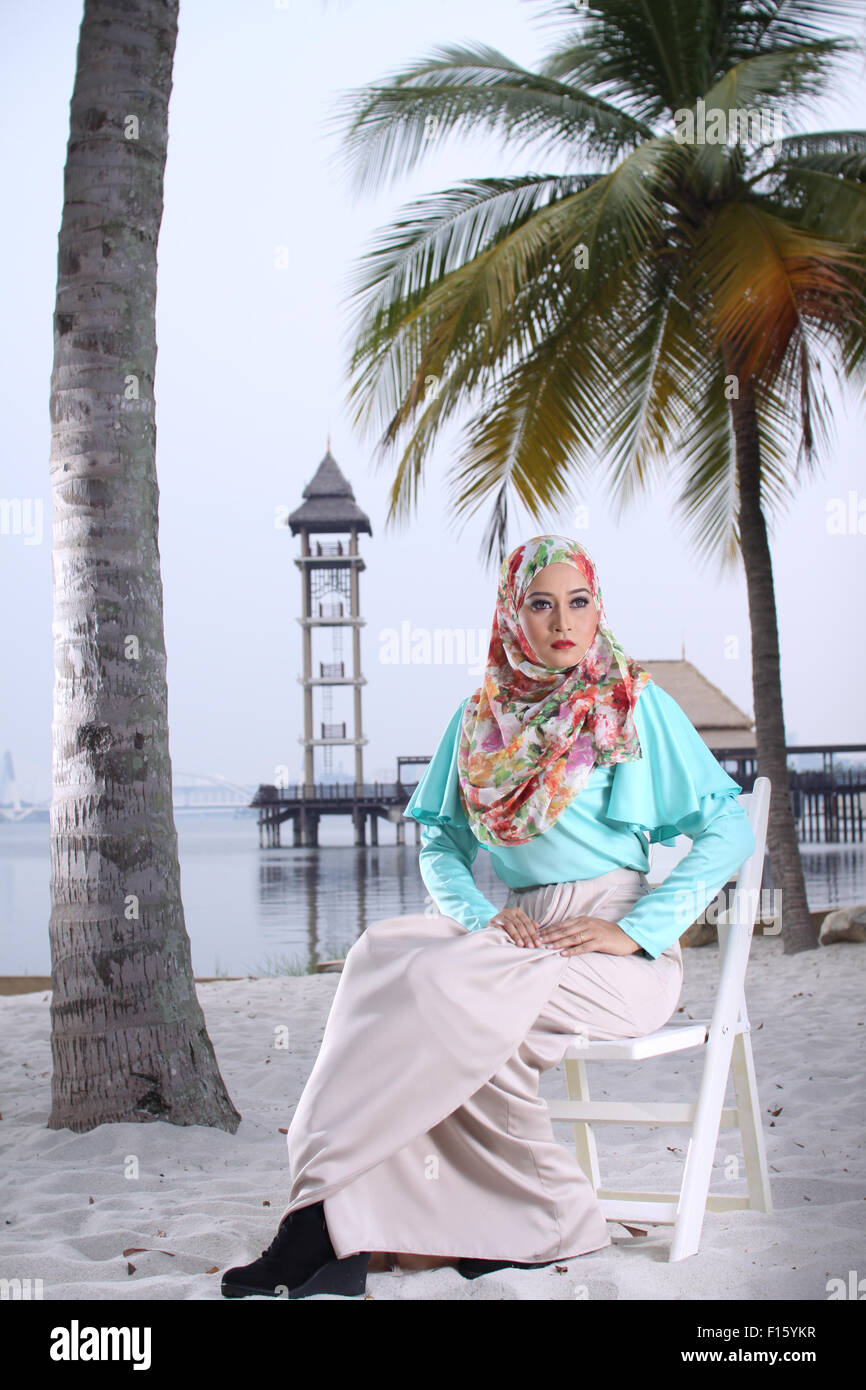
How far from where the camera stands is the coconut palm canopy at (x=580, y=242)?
22.5 feet

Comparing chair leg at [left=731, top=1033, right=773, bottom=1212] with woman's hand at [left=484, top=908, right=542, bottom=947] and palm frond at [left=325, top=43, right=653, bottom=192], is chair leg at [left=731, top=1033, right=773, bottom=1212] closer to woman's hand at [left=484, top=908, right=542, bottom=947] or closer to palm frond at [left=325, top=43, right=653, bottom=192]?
woman's hand at [left=484, top=908, right=542, bottom=947]

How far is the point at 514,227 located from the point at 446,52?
1.24 metres

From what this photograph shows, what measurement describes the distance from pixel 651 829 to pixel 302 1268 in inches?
43.2

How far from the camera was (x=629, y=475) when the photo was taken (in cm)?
928

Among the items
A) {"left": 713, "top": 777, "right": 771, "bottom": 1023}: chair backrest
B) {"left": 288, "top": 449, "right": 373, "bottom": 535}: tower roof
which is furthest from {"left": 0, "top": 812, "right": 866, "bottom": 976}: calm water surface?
{"left": 288, "top": 449, "right": 373, "bottom": 535}: tower roof

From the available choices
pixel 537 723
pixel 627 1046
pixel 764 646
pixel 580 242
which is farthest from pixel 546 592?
pixel 764 646

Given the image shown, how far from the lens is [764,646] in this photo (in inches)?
304

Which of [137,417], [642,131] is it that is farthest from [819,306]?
[137,417]

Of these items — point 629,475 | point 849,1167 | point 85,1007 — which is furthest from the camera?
point 629,475

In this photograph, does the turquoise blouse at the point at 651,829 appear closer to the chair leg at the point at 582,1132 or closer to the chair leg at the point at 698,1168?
the chair leg at the point at 698,1168

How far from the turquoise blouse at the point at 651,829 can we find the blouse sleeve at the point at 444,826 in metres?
0.05

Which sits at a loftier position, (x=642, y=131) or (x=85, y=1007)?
(x=642, y=131)

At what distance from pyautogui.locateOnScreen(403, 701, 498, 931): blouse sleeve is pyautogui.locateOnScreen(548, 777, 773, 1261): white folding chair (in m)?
0.47

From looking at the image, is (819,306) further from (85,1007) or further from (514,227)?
(85,1007)
